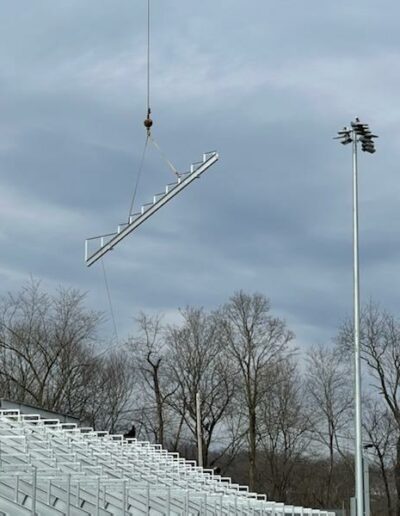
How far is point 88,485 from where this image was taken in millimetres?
26766

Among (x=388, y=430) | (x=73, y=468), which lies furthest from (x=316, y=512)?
(x=388, y=430)

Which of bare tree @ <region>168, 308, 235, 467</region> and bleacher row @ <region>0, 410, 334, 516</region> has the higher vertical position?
bare tree @ <region>168, 308, 235, 467</region>

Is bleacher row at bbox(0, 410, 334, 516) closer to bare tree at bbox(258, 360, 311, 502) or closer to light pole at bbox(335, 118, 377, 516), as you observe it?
light pole at bbox(335, 118, 377, 516)

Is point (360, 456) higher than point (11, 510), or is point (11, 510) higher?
point (360, 456)

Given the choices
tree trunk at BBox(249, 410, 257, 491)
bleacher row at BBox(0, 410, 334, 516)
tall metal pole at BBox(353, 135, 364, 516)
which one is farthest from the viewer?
tree trunk at BBox(249, 410, 257, 491)

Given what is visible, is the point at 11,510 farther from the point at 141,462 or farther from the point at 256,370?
the point at 256,370

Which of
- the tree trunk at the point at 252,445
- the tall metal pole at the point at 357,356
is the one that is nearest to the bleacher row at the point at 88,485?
the tall metal pole at the point at 357,356

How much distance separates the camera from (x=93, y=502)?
25406 millimetres

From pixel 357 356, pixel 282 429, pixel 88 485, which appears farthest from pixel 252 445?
pixel 88 485

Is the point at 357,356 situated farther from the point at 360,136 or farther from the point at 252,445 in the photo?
the point at 252,445

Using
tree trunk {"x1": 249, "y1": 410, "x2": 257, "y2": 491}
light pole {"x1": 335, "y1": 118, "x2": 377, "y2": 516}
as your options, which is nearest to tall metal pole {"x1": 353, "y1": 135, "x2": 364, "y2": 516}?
light pole {"x1": 335, "y1": 118, "x2": 377, "y2": 516}

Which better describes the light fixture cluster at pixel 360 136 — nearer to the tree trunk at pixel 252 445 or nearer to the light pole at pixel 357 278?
the light pole at pixel 357 278

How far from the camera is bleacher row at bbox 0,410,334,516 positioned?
76.9 feet

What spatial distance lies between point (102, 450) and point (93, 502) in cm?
1080
